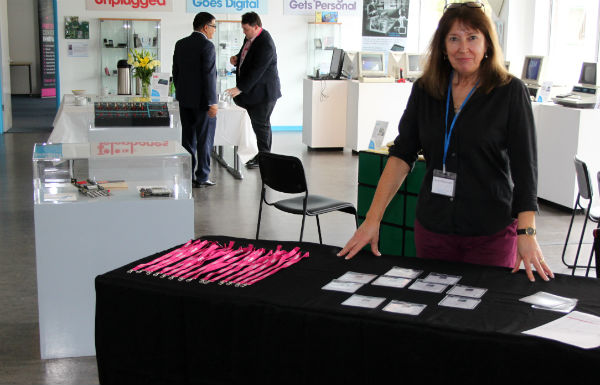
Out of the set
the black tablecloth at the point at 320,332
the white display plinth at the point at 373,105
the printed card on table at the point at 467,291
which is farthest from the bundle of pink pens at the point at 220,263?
the white display plinth at the point at 373,105

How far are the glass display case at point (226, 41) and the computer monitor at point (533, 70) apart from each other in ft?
17.7

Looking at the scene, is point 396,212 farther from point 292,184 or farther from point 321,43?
point 321,43

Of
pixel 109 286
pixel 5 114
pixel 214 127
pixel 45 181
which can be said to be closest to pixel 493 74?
pixel 109 286

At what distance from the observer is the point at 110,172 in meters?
3.46

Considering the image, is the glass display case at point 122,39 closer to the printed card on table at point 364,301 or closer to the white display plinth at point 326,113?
the white display plinth at point 326,113

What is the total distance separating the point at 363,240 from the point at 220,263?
0.47 metres

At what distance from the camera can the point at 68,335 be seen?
3.34 meters

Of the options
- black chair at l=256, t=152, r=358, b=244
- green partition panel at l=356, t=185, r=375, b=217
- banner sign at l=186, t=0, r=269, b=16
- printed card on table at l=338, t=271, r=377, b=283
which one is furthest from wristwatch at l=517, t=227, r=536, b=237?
banner sign at l=186, t=0, r=269, b=16

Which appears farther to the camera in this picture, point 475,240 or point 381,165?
point 381,165

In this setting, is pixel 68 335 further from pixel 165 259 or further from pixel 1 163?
pixel 1 163

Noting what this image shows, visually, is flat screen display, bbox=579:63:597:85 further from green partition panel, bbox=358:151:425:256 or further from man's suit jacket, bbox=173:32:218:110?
man's suit jacket, bbox=173:32:218:110

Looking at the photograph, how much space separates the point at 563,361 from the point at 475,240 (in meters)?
0.77

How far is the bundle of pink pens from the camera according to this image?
2121mm

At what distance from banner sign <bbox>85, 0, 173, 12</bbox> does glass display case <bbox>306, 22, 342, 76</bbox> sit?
7.72 feet
